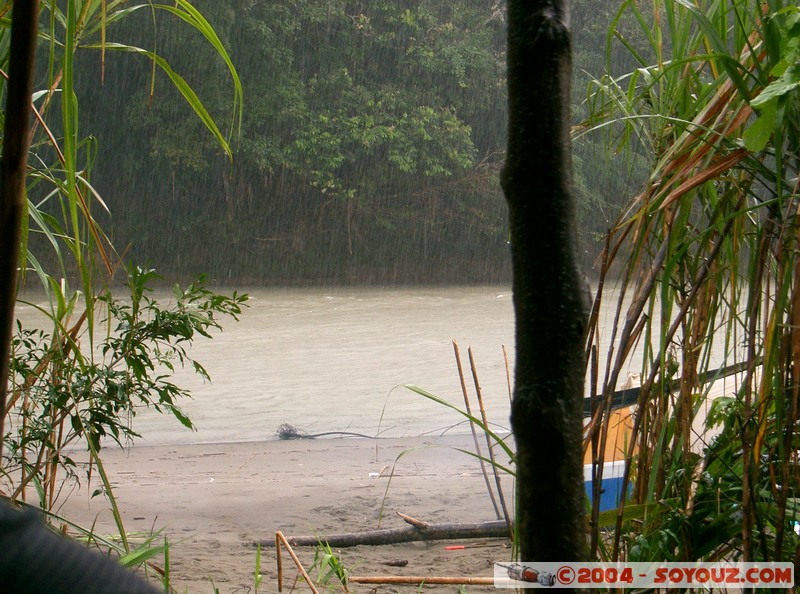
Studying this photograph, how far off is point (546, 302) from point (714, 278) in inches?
36.7

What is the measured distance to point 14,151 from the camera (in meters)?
0.60

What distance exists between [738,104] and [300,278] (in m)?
22.9

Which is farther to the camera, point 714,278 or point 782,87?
point 714,278

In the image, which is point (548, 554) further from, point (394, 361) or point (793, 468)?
point (394, 361)

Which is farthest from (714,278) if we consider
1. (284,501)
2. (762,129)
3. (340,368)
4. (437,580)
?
(340,368)

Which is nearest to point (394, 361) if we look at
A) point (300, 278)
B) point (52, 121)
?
point (52, 121)

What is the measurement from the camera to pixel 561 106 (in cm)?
58

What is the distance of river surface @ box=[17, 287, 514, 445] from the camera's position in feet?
26.2

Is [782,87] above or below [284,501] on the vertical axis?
above

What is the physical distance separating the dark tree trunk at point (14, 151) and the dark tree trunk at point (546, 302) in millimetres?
343

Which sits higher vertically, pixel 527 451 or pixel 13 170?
pixel 13 170

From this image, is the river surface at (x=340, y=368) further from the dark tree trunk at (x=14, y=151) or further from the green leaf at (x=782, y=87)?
the dark tree trunk at (x=14, y=151)

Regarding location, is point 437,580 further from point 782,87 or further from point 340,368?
point 340,368

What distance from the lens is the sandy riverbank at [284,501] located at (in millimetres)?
3045
